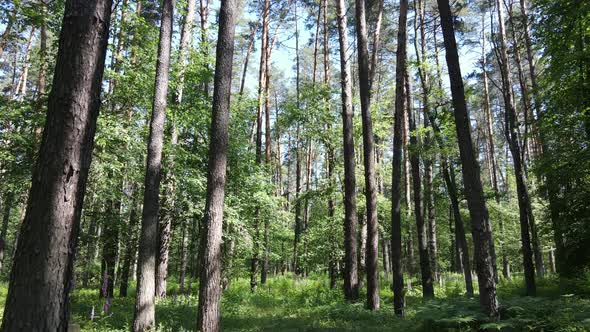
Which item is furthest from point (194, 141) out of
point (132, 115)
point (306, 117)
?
point (306, 117)

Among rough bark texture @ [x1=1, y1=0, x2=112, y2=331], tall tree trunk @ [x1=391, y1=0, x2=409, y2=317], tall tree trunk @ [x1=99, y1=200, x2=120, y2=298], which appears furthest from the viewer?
tall tree trunk @ [x1=99, y1=200, x2=120, y2=298]

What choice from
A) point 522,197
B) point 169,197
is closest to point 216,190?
point 169,197

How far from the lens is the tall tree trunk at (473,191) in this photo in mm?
6891

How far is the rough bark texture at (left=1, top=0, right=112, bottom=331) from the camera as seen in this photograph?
2617 millimetres

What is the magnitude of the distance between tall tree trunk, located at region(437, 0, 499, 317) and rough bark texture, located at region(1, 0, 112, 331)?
21.0ft

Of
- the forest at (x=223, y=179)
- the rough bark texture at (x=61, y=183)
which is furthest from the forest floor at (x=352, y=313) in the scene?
the rough bark texture at (x=61, y=183)

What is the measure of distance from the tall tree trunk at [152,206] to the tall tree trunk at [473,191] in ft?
20.5

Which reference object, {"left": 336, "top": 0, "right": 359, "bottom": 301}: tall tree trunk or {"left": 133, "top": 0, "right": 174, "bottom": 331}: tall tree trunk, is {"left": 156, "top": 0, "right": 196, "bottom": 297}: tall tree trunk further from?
{"left": 336, "top": 0, "right": 359, "bottom": 301}: tall tree trunk

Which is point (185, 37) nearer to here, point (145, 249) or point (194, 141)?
point (194, 141)

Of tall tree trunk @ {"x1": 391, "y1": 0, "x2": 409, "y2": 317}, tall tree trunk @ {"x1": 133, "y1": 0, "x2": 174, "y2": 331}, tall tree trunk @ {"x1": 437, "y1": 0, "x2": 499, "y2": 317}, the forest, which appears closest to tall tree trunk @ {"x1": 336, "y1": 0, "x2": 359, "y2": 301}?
the forest

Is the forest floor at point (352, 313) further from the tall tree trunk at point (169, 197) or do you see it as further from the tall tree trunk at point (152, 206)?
the tall tree trunk at point (169, 197)

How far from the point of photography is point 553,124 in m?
10.4

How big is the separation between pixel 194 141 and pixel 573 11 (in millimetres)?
11756

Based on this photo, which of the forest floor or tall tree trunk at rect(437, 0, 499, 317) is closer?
the forest floor
